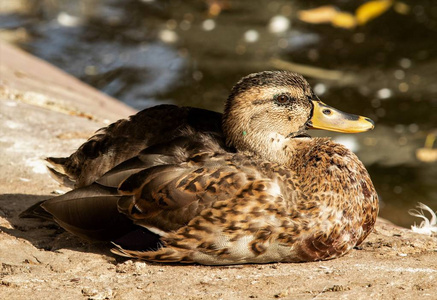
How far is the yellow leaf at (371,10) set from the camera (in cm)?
955

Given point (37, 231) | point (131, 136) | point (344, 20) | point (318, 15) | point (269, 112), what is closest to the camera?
point (269, 112)

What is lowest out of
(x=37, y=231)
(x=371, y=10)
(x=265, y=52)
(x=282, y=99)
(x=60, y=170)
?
(x=37, y=231)

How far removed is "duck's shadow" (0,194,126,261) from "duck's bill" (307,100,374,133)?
129 cm

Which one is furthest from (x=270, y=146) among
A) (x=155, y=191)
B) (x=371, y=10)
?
(x=371, y=10)

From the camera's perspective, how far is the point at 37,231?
179 inches

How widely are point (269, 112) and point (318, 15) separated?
5.63m

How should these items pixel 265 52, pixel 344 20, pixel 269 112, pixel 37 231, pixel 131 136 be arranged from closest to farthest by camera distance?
pixel 269 112
pixel 131 136
pixel 37 231
pixel 265 52
pixel 344 20

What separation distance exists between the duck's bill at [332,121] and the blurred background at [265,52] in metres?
2.38

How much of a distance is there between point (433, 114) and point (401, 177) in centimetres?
112

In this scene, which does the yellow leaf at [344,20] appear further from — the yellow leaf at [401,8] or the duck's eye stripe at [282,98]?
the duck's eye stripe at [282,98]

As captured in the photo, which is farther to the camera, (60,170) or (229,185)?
(60,170)

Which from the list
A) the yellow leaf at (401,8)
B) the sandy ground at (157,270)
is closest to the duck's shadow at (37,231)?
the sandy ground at (157,270)

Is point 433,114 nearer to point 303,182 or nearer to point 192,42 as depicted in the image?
point 192,42

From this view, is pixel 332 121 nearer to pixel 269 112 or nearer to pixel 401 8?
pixel 269 112
